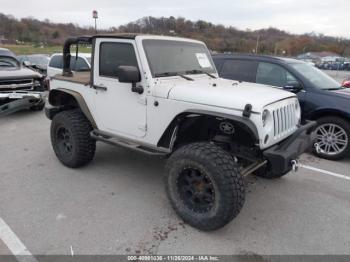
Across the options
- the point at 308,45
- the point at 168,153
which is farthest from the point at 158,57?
the point at 308,45

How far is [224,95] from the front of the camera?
3.24 m

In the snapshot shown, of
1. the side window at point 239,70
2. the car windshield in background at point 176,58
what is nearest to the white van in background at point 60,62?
the side window at point 239,70

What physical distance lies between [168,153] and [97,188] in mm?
1215

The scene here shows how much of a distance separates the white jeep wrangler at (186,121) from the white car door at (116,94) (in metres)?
0.01

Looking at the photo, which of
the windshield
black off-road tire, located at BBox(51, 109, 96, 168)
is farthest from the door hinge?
the windshield

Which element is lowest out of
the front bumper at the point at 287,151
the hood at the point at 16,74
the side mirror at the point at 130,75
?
the front bumper at the point at 287,151

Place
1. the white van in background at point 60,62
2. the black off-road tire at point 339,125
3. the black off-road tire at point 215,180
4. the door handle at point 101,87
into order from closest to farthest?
the black off-road tire at point 215,180 → the door handle at point 101,87 → the black off-road tire at point 339,125 → the white van in background at point 60,62

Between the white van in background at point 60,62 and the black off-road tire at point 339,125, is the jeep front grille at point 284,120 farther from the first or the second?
the white van in background at point 60,62

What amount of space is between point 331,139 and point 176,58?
327 centimetres

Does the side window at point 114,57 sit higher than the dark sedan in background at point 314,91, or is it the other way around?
the side window at point 114,57

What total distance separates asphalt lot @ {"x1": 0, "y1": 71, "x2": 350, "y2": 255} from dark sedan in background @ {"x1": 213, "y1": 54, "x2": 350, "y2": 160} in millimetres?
404

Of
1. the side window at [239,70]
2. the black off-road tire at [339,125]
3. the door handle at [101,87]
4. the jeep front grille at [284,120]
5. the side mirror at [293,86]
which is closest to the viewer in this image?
the jeep front grille at [284,120]

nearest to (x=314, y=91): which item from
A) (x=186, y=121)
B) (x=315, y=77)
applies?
(x=315, y=77)

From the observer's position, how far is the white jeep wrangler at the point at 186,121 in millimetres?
3084
